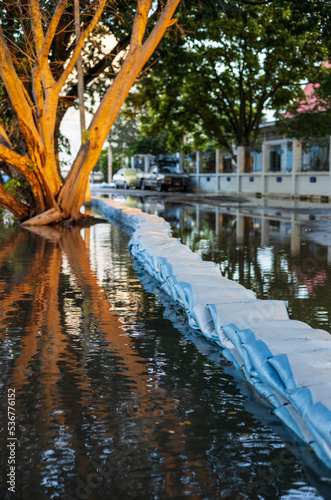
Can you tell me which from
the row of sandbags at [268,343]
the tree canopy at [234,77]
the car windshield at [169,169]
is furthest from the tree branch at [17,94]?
the car windshield at [169,169]

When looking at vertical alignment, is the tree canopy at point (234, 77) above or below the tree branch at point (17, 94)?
above

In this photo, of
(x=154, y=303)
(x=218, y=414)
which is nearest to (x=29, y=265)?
(x=154, y=303)

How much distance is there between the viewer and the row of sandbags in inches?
129

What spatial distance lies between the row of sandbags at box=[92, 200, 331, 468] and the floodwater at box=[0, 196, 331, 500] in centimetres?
11

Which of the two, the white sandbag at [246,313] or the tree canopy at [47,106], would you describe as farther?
the tree canopy at [47,106]

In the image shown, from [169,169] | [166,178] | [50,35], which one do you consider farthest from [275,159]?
[50,35]

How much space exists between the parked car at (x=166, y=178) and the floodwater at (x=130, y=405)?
35.8m

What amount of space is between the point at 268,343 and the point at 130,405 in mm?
910

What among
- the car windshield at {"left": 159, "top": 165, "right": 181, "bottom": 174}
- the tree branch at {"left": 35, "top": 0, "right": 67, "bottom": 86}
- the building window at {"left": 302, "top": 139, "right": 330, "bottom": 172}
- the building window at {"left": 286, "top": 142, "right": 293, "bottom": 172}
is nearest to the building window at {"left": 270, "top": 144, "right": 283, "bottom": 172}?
the building window at {"left": 286, "top": 142, "right": 293, "bottom": 172}

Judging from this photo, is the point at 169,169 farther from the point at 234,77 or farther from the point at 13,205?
the point at 13,205

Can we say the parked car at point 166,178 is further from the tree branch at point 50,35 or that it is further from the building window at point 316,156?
the tree branch at point 50,35

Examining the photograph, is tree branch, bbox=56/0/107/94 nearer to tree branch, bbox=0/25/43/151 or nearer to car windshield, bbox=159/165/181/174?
tree branch, bbox=0/25/43/151

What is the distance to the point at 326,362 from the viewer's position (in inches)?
150

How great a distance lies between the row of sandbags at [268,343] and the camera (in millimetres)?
3281
